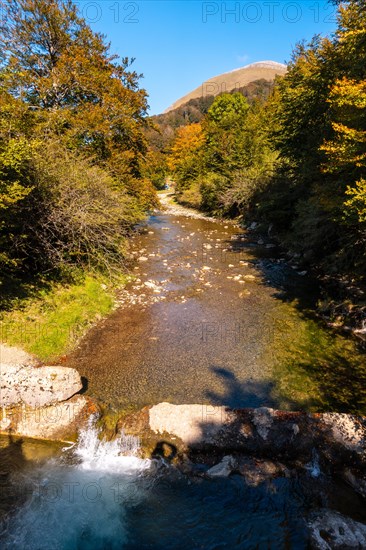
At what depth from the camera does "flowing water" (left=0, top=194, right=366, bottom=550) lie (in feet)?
17.8

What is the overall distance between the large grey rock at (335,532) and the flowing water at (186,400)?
0.67ft

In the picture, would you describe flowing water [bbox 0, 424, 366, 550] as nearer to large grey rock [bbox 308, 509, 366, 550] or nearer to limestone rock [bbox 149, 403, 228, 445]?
large grey rock [bbox 308, 509, 366, 550]

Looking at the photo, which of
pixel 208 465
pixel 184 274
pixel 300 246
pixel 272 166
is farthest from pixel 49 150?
pixel 272 166

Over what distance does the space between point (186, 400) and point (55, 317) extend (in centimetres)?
564

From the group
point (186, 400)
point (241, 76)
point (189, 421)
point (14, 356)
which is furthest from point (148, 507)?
point (241, 76)

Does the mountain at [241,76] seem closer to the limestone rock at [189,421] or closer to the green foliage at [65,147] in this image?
the green foliage at [65,147]

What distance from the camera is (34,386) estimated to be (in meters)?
7.56

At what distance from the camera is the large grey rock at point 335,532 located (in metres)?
4.83

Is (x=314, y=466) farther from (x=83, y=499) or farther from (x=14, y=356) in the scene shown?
(x=14, y=356)

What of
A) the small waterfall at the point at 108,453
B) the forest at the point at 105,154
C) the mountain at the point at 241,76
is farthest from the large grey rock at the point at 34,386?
the mountain at the point at 241,76

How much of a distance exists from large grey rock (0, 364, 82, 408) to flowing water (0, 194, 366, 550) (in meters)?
0.82

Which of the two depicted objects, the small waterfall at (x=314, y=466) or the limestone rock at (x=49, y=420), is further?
the limestone rock at (x=49, y=420)

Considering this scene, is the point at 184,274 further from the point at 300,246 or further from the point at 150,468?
the point at 150,468

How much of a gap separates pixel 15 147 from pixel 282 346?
10.1m
